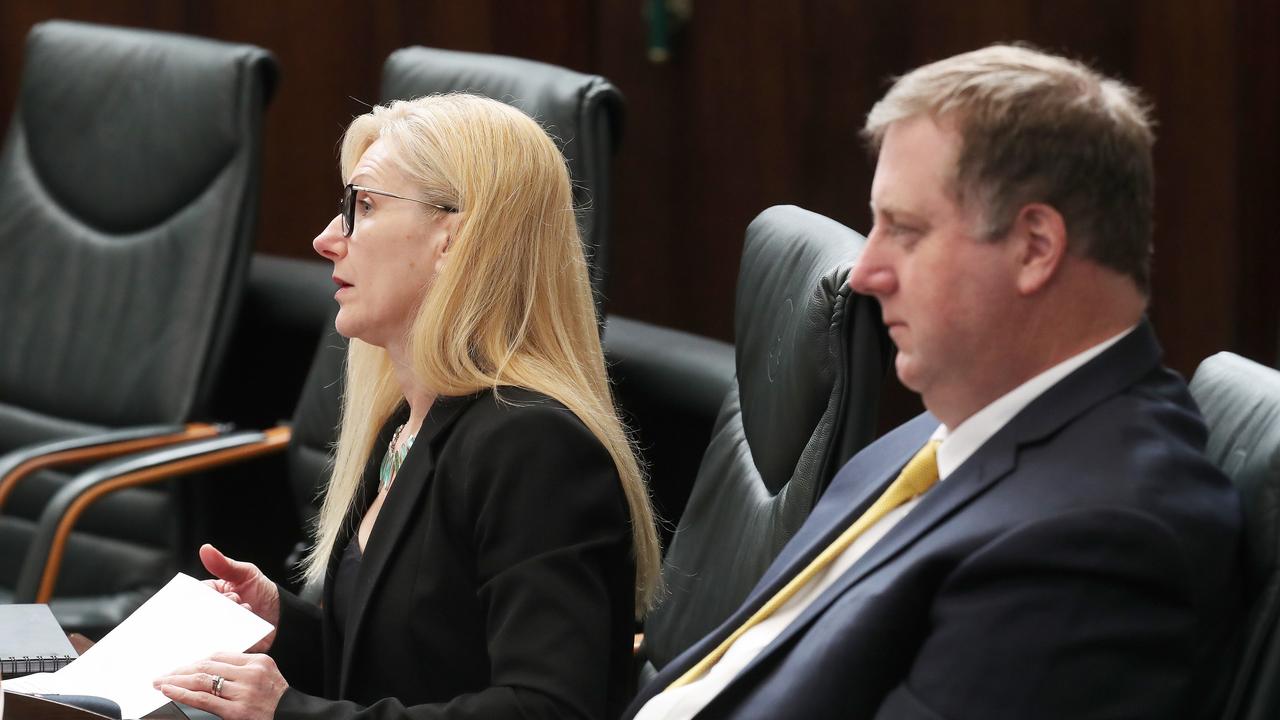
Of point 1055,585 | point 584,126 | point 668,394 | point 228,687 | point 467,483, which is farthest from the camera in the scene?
point 668,394

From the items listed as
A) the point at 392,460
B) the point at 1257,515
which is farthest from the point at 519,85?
the point at 1257,515

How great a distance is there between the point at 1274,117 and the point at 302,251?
7.05ft

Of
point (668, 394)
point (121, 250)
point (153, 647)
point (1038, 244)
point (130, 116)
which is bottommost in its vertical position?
point (668, 394)

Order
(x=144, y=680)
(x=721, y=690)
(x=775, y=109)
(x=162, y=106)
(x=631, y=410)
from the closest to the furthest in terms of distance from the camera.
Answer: (x=721, y=690), (x=144, y=680), (x=631, y=410), (x=162, y=106), (x=775, y=109)

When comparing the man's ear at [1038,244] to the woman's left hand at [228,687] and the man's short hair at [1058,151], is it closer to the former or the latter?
the man's short hair at [1058,151]

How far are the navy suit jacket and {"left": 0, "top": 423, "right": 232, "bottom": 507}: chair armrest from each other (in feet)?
5.86

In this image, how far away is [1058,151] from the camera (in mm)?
1180

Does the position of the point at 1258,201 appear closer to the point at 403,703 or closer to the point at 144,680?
the point at 403,703

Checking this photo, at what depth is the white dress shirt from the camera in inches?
49.2

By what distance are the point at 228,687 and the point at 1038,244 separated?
79cm

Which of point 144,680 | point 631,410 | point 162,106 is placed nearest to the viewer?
point 144,680

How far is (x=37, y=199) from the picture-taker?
329cm

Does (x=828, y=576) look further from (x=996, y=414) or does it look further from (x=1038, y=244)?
(x=1038, y=244)

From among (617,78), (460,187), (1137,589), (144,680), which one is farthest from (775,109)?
(1137,589)
